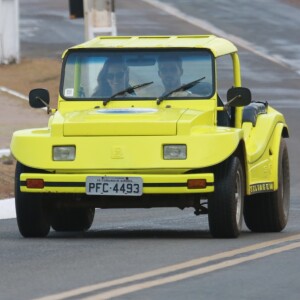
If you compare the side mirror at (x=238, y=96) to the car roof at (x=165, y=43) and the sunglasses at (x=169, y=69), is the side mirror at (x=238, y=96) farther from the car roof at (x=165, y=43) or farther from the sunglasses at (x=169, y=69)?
the sunglasses at (x=169, y=69)

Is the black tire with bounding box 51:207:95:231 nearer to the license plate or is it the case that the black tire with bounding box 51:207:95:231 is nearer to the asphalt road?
the asphalt road

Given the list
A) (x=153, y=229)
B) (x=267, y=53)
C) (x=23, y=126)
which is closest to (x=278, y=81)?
(x=267, y=53)

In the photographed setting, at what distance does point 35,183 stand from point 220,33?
29.3 metres

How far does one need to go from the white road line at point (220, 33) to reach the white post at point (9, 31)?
7.48 meters

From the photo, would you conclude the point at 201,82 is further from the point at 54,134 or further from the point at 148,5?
the point at 148,5

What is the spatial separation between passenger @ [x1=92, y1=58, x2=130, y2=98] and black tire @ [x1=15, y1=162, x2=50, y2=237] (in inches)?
52.2

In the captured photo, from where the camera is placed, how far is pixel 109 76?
14.8 m

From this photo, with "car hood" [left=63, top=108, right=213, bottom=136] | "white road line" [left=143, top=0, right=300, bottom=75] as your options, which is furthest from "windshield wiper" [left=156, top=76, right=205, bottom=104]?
"white road line" [left=143, top=0, right=300, bottom=75]

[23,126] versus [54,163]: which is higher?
[54,163]

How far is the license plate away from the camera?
524 inches

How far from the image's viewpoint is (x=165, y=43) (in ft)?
49.0

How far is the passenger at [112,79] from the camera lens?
1477 centimetres

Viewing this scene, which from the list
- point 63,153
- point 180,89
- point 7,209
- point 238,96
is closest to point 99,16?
point 7,209

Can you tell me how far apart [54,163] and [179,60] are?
6.32 ft
